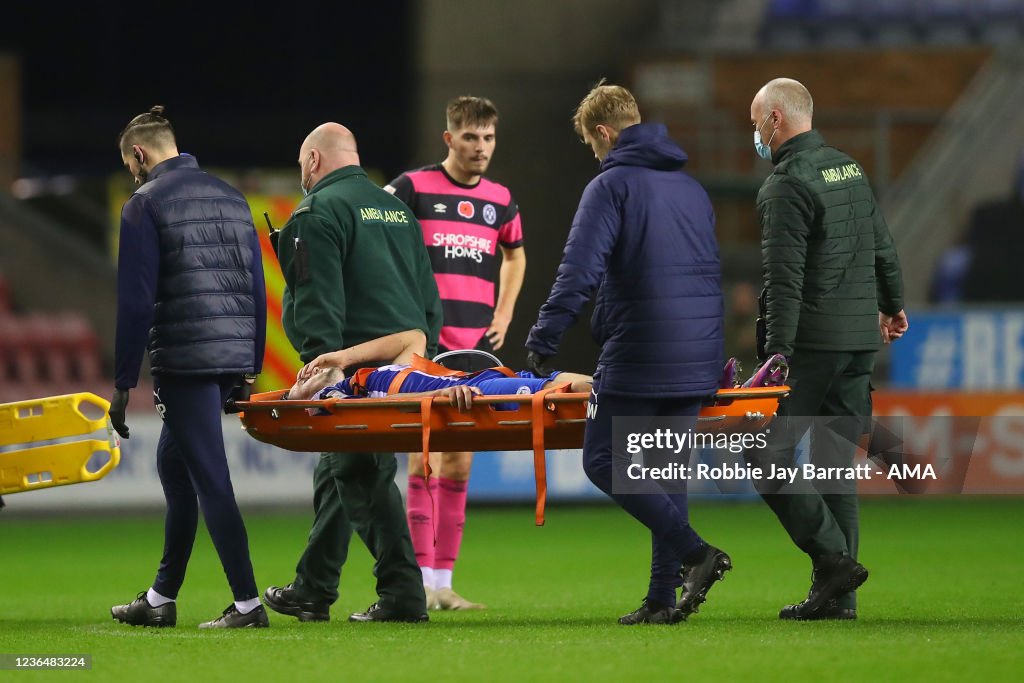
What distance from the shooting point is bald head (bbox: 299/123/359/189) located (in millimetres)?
7359

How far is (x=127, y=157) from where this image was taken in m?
7.12

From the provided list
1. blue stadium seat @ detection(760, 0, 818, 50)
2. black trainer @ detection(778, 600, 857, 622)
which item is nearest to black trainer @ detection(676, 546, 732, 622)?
black trainer @ detection(778, 600, 857, 622)

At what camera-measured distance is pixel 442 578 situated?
8.25 meters

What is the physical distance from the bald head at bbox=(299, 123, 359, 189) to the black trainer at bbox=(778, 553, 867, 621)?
8.22 ft

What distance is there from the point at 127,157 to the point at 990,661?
380 centimetres

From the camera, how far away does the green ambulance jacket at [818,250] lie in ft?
22.5

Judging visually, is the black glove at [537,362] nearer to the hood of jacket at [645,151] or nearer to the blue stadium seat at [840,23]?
the hood of jacket at [645,151]

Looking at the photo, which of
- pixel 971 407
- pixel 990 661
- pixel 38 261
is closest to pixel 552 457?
pixel 971 407

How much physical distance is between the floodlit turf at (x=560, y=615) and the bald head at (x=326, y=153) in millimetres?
1867

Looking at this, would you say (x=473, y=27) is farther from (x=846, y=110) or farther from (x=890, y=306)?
(x=890, y=306)

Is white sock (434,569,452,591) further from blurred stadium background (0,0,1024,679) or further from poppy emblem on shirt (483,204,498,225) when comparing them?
blurred stadium background (0,0,1024,679)

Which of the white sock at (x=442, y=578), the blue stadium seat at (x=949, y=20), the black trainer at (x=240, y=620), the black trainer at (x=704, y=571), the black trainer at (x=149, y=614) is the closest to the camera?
the black trainer at (x=704, y=571)

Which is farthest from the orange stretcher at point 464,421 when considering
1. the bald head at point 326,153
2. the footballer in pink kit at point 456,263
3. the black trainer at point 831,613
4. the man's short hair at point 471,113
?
the man's short hair at point 471,113

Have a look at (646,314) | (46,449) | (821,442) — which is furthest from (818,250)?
(46,449)
